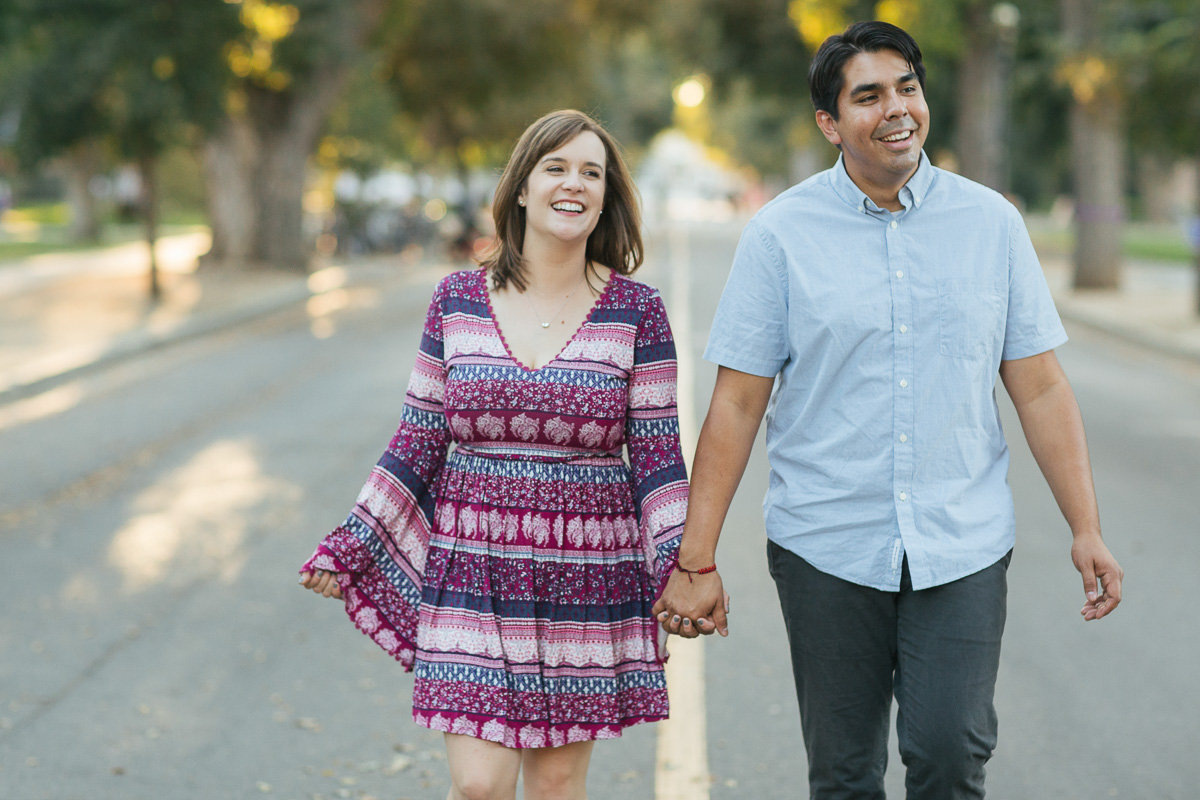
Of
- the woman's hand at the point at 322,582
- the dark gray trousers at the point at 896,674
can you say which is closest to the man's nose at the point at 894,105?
the dark gray trousers at the point at 896,674

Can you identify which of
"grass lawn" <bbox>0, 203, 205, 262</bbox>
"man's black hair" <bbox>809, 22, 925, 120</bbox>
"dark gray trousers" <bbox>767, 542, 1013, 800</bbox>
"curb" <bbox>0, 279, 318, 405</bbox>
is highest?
"man's black hair" <bbox>809, 22, 925, 120</bbox>

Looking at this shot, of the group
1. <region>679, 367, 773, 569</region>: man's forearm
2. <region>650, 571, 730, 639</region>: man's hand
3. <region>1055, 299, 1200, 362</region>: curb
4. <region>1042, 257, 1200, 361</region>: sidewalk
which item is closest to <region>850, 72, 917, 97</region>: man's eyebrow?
<region>679, 367, 773, 569</region>: man's forearm

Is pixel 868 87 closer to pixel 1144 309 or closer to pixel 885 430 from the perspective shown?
pixel 885 430

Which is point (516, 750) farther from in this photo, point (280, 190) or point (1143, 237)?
point (1143, 237)

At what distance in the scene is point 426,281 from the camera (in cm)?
2842

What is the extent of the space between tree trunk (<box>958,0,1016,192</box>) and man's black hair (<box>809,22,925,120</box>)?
24.5 m

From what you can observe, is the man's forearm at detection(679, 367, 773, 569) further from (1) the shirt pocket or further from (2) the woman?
(1) the shirt pocket

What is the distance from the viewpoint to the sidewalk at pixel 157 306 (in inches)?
603

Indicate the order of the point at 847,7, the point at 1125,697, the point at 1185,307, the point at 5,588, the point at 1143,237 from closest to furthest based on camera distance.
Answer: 1. the point at 1125,697
2. the point at 5,588
3. the point at 1185,307
4. the point at 847,7
5. the point at 1143,237

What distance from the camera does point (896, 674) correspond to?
302cm

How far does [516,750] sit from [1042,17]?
3288 centimetres

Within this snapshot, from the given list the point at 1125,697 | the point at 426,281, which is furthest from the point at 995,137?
the point at 1125,697

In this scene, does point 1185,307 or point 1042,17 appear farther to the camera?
point 1042,17

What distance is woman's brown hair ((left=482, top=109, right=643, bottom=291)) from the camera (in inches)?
128
